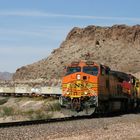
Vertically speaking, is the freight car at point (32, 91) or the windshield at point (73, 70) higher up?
the freight car at point (32, 91)

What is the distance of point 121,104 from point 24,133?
1925cm

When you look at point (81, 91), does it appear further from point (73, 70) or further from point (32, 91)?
point (32, 91)

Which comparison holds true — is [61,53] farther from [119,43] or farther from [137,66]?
[137,66]

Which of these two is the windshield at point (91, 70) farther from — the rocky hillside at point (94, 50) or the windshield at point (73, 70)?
the rocky hillside at point (94, 50)

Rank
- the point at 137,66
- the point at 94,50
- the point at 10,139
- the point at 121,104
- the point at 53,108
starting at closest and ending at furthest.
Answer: the point at 10,139
the point at 121,104
the point at 53,108
the point at 137,66
the point at 94,50

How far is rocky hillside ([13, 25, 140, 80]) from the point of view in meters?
143

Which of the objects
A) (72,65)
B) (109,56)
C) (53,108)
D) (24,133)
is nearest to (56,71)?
(109,56)

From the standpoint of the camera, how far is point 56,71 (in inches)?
5517

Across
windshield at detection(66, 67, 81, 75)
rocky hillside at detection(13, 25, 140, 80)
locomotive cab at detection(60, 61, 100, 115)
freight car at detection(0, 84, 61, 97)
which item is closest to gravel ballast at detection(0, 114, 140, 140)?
locomotive cab at detection(60, 61, 100, 115)

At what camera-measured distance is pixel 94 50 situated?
150625mm

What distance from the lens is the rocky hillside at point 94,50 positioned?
14288cm

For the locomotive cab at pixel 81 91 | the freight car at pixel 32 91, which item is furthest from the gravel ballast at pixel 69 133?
the freight car at pixel 32 91

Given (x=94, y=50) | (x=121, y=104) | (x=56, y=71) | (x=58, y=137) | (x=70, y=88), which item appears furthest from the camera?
(x=94, y=50)

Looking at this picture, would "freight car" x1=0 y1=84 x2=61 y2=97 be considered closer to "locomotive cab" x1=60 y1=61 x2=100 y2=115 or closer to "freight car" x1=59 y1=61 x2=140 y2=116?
"freight car" x1=59 y1=61 x2=140 y2=116
